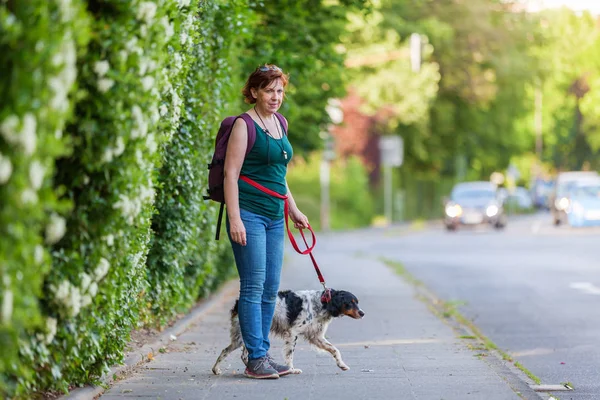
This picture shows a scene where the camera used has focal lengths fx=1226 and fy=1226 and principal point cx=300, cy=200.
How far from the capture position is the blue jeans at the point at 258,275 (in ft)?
26.5

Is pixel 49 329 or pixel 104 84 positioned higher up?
pixel 104 84

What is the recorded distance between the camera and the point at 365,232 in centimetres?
4169

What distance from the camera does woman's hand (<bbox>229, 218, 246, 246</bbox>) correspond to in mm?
7898

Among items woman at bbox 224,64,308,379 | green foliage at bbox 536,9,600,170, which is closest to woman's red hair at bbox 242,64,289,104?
woman at bbox 224,64,308,379

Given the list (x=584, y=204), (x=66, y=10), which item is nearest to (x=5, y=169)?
(x=66, y=10)

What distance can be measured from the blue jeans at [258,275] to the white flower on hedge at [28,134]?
11.8ft

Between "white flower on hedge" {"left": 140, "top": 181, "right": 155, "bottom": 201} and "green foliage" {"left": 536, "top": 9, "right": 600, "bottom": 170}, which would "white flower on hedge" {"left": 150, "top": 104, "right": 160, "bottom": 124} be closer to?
"white flower on hedge" {"left": 140, "top": 181, "right": 155, "bottom": 201}

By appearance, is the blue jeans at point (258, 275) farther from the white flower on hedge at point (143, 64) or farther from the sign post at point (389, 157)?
the sign post at point (389, 157)

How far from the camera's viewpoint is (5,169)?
434cm

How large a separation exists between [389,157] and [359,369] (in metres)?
36.5

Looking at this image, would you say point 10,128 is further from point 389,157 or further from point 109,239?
point 389,157

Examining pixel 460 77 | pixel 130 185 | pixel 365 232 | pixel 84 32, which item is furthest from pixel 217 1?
pixel 460 77

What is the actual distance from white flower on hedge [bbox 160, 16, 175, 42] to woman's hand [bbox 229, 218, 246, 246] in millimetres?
1590

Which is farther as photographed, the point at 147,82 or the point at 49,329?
the point at 147,82
